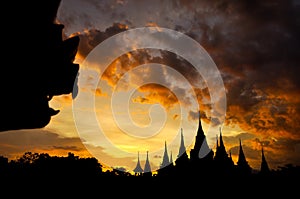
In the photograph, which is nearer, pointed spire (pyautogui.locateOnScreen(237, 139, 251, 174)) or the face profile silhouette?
the face profile silhouette

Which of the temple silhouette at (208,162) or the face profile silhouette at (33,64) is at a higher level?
the temple silhouette at (208,162)

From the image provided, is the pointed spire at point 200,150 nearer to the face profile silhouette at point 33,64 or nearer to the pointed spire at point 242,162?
the pointed spire at point 242,162

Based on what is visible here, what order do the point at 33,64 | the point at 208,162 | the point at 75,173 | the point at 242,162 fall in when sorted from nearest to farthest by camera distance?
1. the point at 33,64
2. the point at 75,173
3. the point at 208,162
4. the point at 242,162

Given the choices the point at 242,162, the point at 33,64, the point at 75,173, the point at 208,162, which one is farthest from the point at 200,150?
the point at 33,64

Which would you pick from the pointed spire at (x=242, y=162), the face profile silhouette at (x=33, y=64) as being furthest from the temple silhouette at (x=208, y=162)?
the face profile silhouette at (x=33, y=64)

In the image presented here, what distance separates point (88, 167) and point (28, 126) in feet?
193

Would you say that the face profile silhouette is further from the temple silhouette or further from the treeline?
the temple silhouette

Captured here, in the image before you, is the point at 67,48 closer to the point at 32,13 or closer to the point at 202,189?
the point at 32,13

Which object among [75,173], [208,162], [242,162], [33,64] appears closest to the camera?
[33,64]

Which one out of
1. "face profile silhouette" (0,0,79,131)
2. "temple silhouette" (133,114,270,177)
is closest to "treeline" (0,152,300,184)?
"temple silhouette" (133,114,270,177)

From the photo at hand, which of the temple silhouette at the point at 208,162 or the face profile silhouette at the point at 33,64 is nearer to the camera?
the face profile silhouette at the point at 33,64

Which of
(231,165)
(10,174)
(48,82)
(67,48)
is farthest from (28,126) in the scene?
(231,165)

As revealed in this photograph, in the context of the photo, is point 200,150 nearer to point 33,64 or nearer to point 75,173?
point 75,173

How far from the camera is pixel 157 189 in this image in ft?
194
